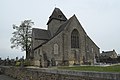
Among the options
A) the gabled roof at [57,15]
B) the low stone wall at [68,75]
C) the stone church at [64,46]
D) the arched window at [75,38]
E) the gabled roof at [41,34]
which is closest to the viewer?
the low stone wall at [68,75]

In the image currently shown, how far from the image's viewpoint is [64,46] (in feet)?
155

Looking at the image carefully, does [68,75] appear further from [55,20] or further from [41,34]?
[41,34]

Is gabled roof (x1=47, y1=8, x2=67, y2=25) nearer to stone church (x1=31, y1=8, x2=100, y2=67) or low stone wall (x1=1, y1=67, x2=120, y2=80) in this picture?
stone church (x1=31, y1=8, x2=100, y2=67)

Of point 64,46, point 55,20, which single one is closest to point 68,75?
point 64,46

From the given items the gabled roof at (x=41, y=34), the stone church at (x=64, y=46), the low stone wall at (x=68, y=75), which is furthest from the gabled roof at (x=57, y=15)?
the low stone wall at (x=68, y=75)

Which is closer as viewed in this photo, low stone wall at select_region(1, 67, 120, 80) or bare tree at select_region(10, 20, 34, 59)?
low stone wall at select_region(1, 67, 120, 80)

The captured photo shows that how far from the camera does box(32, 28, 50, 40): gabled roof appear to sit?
54853mm

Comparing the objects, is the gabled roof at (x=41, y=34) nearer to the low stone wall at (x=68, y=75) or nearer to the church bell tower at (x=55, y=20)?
the church bell tower at (x=55, y=20)

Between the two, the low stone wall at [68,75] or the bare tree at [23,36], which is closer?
the low stone wall at [68,75]

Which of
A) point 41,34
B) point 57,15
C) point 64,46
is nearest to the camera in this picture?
point 64,46

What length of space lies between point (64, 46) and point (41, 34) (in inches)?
465

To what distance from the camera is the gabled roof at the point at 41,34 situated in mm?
54853

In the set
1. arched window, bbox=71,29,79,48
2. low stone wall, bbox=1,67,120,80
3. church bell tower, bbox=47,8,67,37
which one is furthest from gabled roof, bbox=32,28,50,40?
low stone wall, bbox=1,67,120,80

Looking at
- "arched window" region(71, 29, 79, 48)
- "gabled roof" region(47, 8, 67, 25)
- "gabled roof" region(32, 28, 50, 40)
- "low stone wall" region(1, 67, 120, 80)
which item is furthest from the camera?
"gabled roof" region(47, 8, 67, 25)
